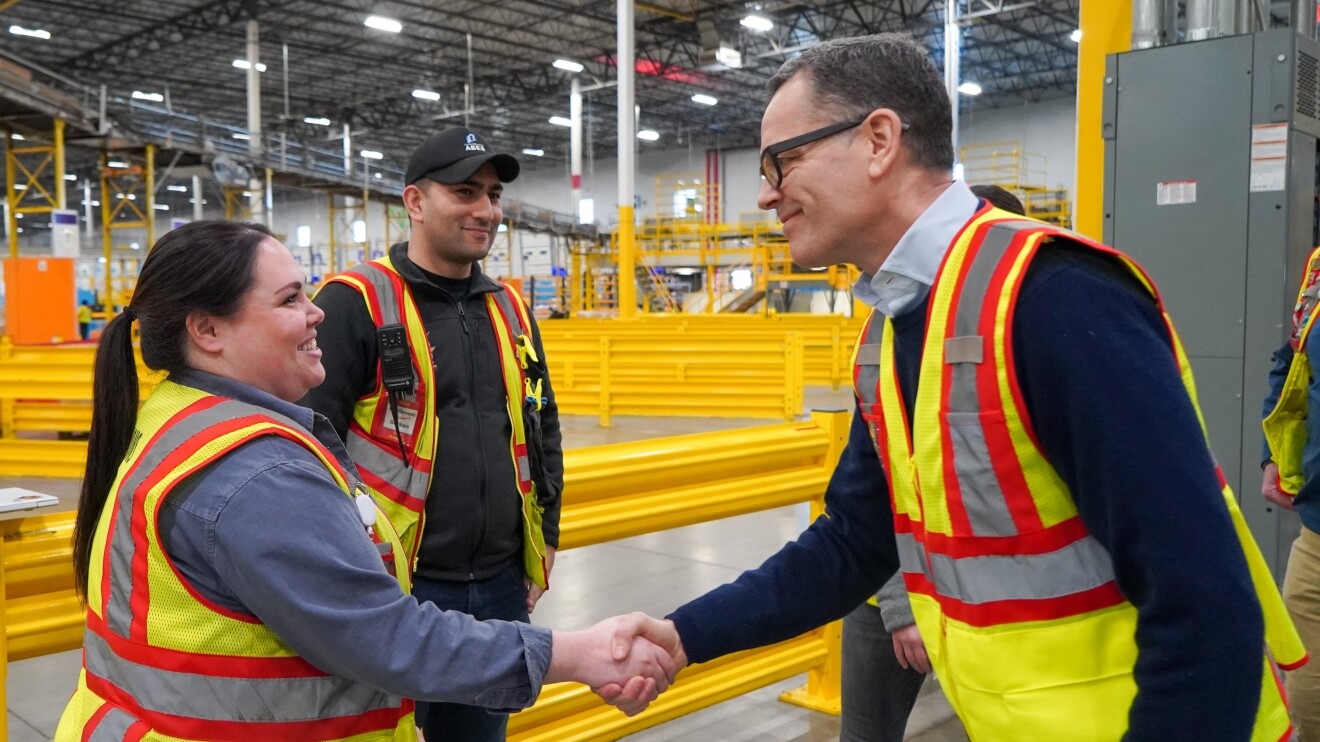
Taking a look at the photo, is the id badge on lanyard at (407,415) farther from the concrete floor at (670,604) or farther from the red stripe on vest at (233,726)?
the concrete floor at (670,604)

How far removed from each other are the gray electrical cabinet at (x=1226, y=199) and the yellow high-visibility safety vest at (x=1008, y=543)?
333cm

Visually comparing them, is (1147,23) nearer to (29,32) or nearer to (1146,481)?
(1146,481)

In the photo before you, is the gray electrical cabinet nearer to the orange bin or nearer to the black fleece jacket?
the black fleece jacket

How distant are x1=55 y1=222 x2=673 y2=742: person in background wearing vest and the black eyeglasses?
79cm

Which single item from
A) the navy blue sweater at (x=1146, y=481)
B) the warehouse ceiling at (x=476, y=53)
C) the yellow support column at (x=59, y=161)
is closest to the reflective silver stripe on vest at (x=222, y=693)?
the navy blue sweater at (x=1146, y=481)

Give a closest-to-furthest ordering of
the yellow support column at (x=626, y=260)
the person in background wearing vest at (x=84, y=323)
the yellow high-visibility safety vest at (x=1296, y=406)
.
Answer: the yellow high-visibility safety vest at (x=1296, y=406)
the yellow support column at (x=626, y=260)
the person in background wearing vest at (x=84, y=323)

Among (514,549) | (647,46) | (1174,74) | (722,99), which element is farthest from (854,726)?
(722,99)

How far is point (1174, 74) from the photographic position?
4.28 meters

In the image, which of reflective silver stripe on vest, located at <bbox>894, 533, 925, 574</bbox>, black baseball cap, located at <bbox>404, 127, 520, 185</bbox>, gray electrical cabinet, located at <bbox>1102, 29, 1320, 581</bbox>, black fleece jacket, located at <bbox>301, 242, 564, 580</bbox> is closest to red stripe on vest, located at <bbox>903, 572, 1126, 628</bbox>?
reflective silver stripe on vest, located at <bbox>894, 533, 925, 574</bbox>

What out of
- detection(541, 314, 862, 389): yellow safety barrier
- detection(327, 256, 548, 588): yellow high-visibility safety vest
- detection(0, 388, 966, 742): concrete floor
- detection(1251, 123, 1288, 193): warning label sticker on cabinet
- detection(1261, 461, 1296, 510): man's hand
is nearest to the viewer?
detection(327, 256, 548, 588): yellow high-visibility safety vest

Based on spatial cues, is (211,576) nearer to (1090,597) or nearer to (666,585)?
(1090,597)

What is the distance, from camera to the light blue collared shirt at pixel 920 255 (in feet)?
4.77

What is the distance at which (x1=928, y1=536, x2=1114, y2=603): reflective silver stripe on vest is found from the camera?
127 centimetres

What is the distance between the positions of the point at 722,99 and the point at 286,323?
3397cm
